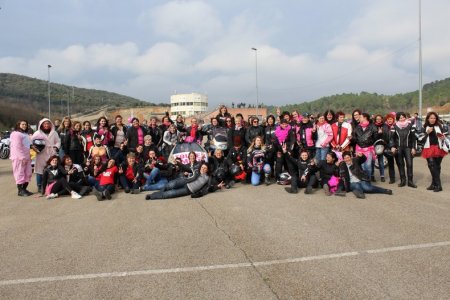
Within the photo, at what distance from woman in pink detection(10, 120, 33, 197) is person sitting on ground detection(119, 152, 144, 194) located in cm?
234

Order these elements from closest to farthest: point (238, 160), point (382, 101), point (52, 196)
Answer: point (52, 196) → point (238, 160) → point (382, 101)

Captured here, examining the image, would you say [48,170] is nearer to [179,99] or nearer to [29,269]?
[29,269]

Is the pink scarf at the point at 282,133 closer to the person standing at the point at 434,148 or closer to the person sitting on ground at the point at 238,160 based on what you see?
the person sitting on ground at the point at 238,160

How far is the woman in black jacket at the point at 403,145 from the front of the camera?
30.1 feet

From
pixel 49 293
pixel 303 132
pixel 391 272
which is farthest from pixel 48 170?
pixel 391 272

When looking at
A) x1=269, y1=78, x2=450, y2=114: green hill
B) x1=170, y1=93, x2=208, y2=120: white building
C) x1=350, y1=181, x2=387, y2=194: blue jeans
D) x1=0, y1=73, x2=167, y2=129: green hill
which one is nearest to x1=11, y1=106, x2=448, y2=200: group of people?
x1=350, y1=181, x2=387, y2=194: blue jeans

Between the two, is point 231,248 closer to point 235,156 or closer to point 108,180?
point 108,180

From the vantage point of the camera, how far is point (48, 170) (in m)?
9.01

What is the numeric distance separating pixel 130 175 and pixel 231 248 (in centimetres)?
522

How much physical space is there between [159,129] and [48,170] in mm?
3539

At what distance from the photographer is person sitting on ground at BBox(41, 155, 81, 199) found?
29.0ft

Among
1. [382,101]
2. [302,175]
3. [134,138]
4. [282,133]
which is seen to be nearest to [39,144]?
[134,138]

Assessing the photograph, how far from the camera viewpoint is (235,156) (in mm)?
10258

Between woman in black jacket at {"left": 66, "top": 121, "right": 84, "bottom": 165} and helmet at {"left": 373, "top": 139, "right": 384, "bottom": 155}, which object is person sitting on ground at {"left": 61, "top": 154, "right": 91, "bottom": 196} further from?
helmet at {"left": 373, "top": 139, "right": 384, "bottom": 155}
